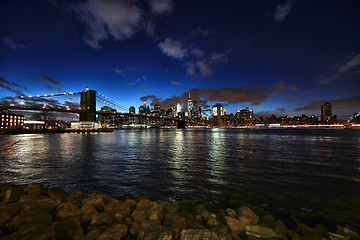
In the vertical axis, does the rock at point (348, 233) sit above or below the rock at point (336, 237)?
below

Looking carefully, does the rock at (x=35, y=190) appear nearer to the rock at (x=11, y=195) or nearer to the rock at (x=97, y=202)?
the rock at (x=11, y=195)

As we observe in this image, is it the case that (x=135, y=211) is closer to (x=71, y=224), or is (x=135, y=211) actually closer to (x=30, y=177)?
(x=71, y=224)

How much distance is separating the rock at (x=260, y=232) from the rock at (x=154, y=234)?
214cm

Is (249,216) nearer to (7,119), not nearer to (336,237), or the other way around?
(336,237)

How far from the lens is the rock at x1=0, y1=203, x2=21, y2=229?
4.11 m

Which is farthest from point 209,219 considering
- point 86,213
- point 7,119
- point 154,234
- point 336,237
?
point 7,119

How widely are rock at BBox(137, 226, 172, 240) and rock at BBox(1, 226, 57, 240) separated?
1.76m

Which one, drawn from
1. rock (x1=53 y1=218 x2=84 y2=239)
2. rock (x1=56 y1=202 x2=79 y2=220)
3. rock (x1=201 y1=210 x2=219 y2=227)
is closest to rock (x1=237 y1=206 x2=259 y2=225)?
rock (x1=201 y1=210 x2=219 y2=227)

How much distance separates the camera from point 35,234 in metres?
3.44

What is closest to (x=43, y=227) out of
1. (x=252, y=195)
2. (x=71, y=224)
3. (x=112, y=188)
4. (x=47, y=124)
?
(x=71, y=224)

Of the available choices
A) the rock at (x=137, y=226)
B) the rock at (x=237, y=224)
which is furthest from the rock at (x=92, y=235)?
the rock at (x=237, y=224)

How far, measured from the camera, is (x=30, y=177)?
10117mm

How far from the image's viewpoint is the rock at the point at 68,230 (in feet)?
12.5

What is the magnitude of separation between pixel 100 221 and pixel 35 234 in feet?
4.27
